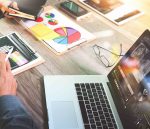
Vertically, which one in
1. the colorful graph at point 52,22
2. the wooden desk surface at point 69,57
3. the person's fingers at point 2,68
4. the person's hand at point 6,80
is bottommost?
the wooden desk surface at point 69,57

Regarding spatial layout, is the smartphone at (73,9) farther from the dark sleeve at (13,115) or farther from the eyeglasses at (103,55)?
the dark sleeve at (13,115)

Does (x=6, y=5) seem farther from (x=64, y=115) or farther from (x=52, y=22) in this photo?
(x=64, y=115)

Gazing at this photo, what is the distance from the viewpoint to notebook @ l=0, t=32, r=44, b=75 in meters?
1.24

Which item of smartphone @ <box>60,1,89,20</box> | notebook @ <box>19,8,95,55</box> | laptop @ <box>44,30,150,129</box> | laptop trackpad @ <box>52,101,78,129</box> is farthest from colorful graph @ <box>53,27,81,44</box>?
laptop trackpad @ <box>52,101,78,129</box>

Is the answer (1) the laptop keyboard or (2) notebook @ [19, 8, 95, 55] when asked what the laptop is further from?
→ (2) notebook @ [19, 8, 95, 55]

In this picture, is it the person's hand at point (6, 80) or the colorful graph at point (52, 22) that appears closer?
the person's hand at point (6, 80)

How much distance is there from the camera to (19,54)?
128 centimetres

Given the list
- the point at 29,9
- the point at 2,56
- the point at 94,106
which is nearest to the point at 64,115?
the point at 94,106

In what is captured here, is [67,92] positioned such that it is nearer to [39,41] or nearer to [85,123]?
[85,123]

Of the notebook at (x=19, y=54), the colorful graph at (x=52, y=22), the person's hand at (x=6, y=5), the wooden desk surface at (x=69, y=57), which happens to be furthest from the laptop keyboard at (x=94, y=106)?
the person's hand at (x=6, y=5)

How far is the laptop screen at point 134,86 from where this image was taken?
1046 millimetres

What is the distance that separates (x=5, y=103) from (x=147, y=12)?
100 cm

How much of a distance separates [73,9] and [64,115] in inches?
26.6

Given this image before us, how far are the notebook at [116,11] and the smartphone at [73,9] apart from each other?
0.07 m
